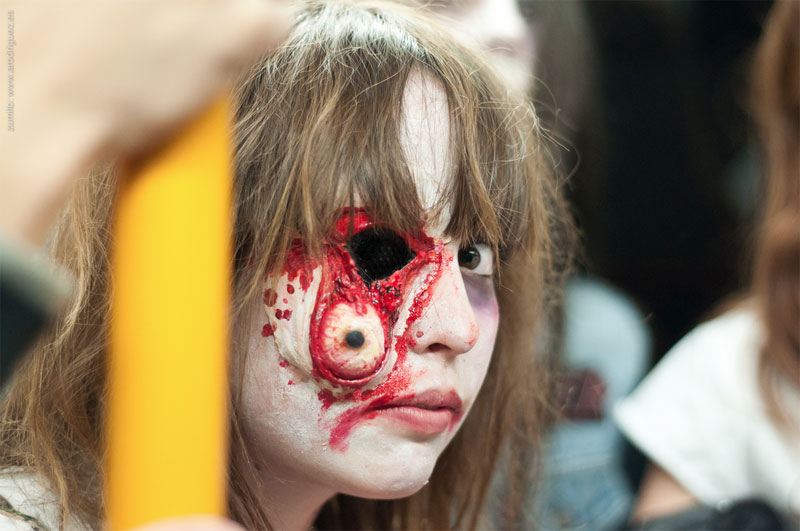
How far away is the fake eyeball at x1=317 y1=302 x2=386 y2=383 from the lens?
0.78 metres

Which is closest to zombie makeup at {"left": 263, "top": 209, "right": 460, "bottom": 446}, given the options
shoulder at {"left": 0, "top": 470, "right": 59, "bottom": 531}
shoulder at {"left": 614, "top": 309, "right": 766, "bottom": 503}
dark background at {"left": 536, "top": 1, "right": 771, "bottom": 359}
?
shoulder at {"left": 0, "top": 470, "right": 59, "bottom": 531}

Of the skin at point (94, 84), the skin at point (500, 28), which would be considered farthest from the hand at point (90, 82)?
the skin at point (500, 28)

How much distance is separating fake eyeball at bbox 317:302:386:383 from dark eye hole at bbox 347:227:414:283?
0.10 ft

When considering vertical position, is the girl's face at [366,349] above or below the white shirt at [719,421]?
above

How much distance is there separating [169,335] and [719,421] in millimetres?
1121

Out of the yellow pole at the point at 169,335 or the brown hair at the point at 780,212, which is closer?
the yellow pole at the point at 169,335

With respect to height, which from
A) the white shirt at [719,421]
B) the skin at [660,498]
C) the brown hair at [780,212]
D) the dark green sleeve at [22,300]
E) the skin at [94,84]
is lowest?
the skin at [660,498]

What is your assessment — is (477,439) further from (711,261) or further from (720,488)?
(711,261)

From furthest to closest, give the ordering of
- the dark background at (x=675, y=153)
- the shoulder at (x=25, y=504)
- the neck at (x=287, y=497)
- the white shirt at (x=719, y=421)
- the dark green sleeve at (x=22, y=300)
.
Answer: the dark background at (x=675, y=153) → the white shirt at (x=719, y=421) → the neck at (x=287, y=497) → the shoulder at (x=25, y=504) → the dark green sleeve at (x=22, y=300)

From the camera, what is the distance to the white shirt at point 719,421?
1385mm

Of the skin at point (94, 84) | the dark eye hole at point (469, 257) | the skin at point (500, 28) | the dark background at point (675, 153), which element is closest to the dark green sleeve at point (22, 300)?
the skin at point (94, 84)

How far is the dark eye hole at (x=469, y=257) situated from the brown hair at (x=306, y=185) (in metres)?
0.02

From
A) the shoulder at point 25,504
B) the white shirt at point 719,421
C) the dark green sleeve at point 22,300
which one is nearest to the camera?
the dark green sleeve at point 22,300

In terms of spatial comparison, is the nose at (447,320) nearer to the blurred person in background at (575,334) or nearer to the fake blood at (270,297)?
the fake blood at (270,297)
